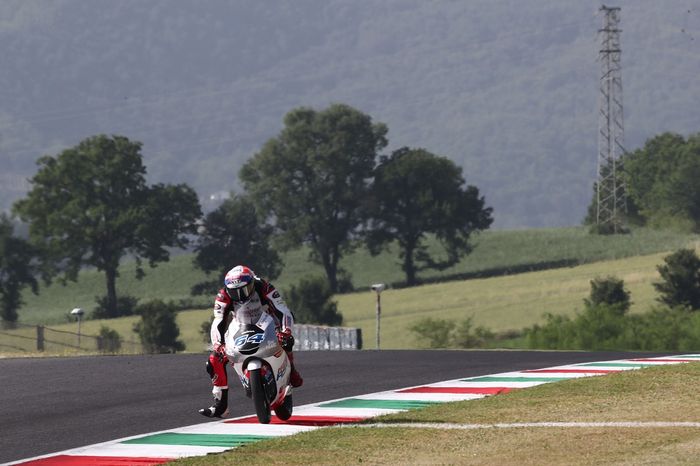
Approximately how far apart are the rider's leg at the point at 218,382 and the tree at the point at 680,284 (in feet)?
204

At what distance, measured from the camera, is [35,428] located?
14828mm

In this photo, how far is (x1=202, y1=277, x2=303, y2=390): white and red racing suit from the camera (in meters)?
14.0

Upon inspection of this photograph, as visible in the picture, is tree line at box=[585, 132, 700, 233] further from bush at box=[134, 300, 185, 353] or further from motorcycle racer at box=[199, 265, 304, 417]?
motorcycle racer at box=[199, 265, 304, 417]

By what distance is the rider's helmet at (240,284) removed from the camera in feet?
45.3

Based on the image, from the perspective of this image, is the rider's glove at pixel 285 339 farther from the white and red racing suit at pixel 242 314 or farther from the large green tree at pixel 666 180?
the large green tree at pixel 666 180

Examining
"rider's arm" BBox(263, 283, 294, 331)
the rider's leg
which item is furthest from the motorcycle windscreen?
the rider's leg

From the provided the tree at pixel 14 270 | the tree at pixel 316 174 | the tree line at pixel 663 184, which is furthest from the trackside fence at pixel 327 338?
the tree line at pixel 663 184

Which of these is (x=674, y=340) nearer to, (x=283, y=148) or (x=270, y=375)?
(x=270, y=375)

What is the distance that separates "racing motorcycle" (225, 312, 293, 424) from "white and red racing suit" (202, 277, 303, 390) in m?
0.09

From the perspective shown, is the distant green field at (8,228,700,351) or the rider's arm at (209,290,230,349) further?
the distant green field at (8,228,700,351)

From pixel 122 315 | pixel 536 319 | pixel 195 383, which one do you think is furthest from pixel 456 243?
pixel 195 383

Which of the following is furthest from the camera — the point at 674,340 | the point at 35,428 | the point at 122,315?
the point at 122,315

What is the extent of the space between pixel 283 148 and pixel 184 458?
113 meters

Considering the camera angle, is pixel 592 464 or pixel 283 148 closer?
pixel 592 464
